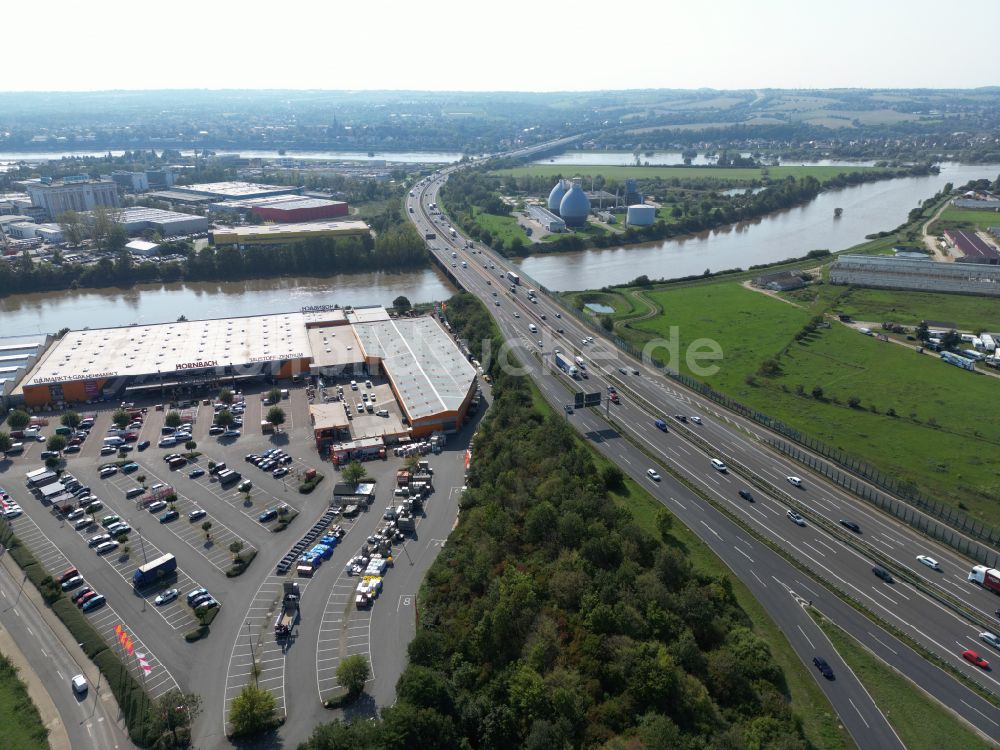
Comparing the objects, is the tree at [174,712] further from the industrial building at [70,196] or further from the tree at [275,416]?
the industrial building at [70,196]

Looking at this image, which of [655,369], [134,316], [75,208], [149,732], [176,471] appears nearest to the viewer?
[149,732]

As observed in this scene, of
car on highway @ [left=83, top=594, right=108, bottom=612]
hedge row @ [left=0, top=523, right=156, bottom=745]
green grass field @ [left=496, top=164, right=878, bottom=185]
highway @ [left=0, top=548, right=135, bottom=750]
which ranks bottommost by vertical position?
highway @ [left=0, top=548, right=135, bottom=750]

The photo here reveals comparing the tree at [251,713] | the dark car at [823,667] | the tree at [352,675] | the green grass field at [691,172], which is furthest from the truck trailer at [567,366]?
the green grass field at [691,172]

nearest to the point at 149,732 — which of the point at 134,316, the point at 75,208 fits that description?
the point at 134,316

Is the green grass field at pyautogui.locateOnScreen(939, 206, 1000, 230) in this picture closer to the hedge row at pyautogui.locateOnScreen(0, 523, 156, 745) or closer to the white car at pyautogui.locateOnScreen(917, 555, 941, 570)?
the white car at pyautogui.locateOnScreen(917, 555, 941, 570)

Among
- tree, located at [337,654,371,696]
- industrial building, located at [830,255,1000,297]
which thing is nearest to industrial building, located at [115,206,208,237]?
industrial building, located at [830,255,1000,297]

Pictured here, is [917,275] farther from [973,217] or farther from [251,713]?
[251,713]

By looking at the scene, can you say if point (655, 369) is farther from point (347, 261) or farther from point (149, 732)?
point (347, 261)
